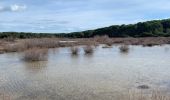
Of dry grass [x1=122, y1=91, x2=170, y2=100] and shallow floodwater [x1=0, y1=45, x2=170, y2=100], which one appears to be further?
shallow floodwater [x1=0, y1=45, x2=170, y2=100]

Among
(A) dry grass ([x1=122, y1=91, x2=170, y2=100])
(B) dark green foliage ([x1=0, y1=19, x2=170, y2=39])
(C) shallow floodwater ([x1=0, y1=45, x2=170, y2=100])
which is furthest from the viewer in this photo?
(B) dark green foliage ([x1=0, y1=19, x2=170, y2=39])

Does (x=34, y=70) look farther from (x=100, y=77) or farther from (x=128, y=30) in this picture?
(x=128, y=30)

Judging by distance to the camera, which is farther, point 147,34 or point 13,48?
point 147,34

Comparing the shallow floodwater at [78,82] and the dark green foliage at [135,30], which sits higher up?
the dark green foliage at [135,30]

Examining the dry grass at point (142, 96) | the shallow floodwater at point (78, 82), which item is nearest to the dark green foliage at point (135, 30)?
the shallow floodwater at point (78, 82)

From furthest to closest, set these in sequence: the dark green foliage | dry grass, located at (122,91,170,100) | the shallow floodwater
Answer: the dark green foliage
the shallow floodwater
dry grass, located at (122,91,170,100)

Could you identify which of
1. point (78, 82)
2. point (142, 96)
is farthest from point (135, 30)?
point (142, 96)

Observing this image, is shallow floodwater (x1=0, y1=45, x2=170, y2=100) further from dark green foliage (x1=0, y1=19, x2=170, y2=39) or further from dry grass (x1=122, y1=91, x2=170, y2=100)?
dark green foliage (x1=0, y1=19, x2=170, y2=39)

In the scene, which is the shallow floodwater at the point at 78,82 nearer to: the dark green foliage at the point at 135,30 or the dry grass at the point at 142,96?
the dry grass at the point at 142,96

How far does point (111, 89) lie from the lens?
11250 mm

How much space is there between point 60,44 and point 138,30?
129 feet

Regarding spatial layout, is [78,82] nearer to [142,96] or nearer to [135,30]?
[142,96]

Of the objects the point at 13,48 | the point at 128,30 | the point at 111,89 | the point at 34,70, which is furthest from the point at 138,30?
the point at 111,89

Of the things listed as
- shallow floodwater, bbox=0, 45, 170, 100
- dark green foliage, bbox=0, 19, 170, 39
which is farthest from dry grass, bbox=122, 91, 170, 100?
dark green foliage, bbox=0, 19, 170, 39
